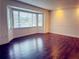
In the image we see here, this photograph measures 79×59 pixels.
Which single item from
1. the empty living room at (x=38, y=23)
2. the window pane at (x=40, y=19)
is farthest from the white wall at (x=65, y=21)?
the window pane at (x=40, y=19)

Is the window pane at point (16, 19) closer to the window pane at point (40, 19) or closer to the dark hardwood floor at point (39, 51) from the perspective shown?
the dark hardwood floor at point (39, 51)

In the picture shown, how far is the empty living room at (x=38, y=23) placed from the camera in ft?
15.6

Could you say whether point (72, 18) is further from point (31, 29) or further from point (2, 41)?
point (2, 41)

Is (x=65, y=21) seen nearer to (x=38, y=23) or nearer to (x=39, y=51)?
(x=38, y=23)

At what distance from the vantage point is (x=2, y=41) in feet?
15.3

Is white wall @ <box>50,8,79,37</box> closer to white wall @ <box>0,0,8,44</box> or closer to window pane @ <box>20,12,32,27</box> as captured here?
window pane @ <box>20,12,32,27</box>

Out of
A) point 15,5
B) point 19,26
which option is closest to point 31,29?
point 19,26

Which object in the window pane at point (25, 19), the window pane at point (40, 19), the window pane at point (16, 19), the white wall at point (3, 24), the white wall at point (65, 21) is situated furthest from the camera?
the window pane at point (40, 19)

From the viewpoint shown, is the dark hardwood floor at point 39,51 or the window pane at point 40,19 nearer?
the dark hardwood floor at point 39,51

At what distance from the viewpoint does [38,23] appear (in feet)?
29.4

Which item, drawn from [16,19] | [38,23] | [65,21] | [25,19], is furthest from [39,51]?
[38,23]

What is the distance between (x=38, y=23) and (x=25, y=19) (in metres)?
1.78

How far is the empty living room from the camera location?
187 inches

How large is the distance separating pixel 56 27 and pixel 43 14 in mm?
1746
